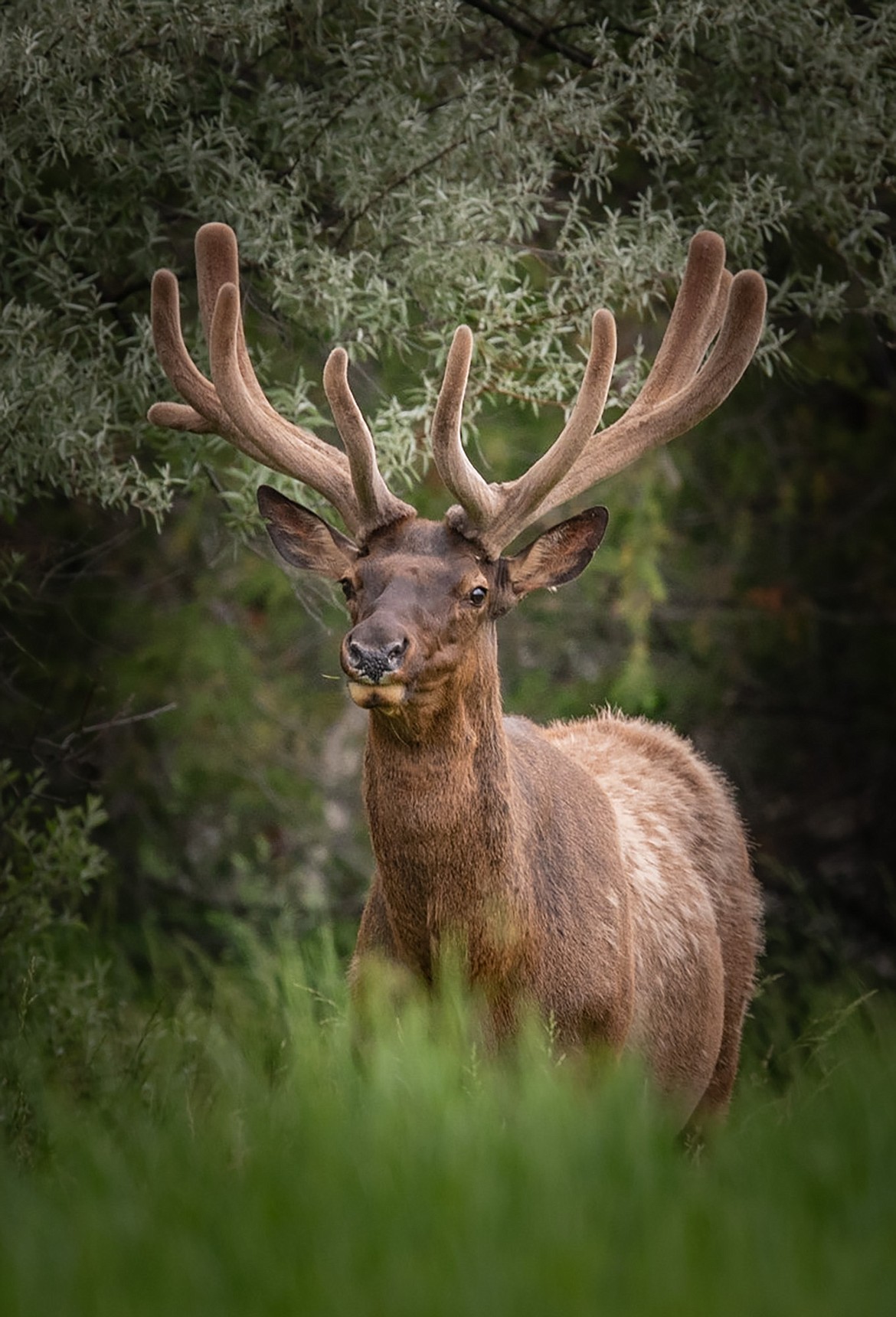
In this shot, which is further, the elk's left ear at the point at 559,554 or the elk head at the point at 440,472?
the elk's left ear at the point at 559,554

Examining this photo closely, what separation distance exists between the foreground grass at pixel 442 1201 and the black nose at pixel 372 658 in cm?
96

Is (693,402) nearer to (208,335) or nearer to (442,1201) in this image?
(208,335)

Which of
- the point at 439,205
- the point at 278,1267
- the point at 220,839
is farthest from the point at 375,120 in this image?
the point at 220,839

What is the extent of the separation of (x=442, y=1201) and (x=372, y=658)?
5.89 feet

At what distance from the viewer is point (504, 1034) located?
5000 millimetres

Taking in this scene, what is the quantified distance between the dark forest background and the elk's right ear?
27.2 inches

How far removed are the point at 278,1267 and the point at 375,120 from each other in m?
4.96

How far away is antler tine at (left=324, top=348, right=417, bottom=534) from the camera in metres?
5.32

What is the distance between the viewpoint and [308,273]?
6.61m

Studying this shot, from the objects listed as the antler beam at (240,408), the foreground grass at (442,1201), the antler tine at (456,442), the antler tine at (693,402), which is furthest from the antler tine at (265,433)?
the foreground grass at (442,1201)

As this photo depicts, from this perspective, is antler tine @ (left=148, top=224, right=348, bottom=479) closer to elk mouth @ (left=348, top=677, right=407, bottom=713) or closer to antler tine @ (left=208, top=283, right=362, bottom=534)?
antler tine @ (left=208, top=283, right=362, bottom=534)

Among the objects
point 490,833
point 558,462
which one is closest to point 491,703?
point 490,833

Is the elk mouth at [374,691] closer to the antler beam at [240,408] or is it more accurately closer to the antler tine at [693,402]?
the antler beam at [240,408]

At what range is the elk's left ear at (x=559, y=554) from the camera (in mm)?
5531
